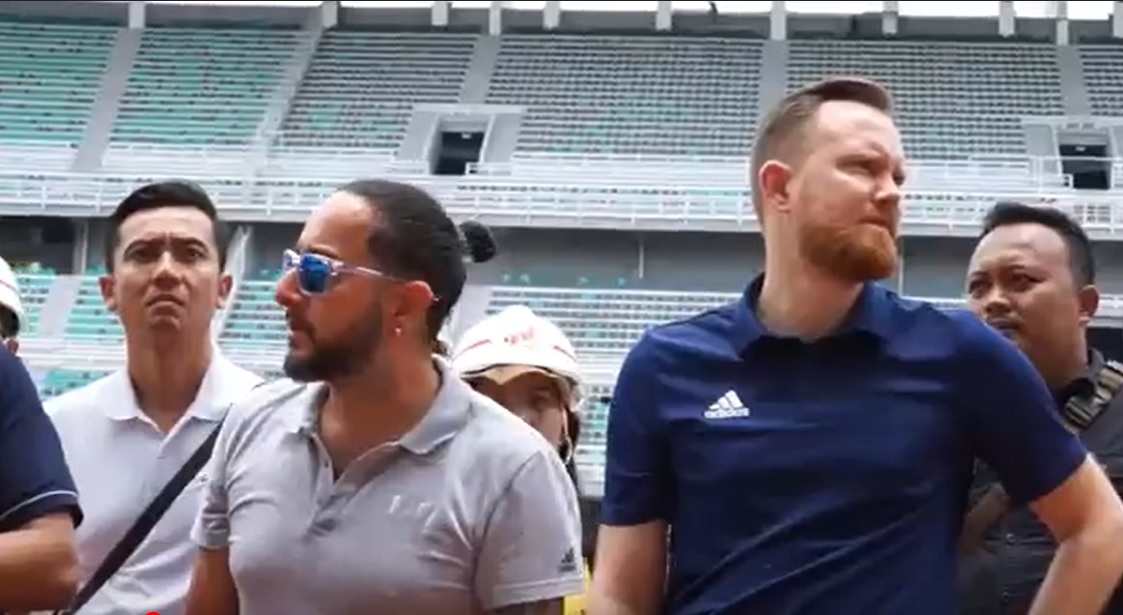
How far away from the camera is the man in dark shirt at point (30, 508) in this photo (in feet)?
4.12

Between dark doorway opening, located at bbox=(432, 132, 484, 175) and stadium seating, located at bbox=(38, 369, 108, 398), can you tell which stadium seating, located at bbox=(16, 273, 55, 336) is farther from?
dark doorway opening, located at bbox=(432, 132, 484, 175)

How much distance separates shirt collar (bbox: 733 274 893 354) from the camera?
4.13 ft

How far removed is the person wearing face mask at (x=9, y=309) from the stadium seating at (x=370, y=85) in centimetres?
967

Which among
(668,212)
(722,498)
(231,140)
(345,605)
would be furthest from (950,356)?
(231,140)

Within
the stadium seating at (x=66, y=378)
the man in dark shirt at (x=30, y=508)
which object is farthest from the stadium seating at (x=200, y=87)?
the man in dark shirt at (x=30, y=508)

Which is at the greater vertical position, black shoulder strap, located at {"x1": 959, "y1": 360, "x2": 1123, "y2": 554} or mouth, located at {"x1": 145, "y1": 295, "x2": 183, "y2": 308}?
mouth, located at {"x1": 145, "y1": 295, "x2": 183, "y2": 308}

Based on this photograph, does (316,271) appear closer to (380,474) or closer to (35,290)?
(380,474)

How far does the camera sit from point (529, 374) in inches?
75.0

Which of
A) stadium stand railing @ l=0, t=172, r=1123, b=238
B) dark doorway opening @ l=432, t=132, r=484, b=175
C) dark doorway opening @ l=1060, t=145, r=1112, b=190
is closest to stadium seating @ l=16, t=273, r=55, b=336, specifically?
stadium stand railing @ l=0, t=172, r=1123, b=238

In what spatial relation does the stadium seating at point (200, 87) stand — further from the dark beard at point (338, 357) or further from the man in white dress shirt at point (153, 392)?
the dark beard at point (338, 357)

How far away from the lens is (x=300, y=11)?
13.4m

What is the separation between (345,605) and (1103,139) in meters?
11.1

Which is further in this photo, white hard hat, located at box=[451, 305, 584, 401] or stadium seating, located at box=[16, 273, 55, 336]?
stadium seating, located at box=[16, 273, 55, 336]

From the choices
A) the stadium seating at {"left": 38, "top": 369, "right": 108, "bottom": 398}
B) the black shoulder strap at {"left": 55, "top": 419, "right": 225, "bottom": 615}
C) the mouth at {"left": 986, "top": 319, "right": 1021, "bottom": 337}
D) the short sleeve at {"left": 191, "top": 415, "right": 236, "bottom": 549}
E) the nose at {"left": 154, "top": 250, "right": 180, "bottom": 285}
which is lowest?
the stadium seating at {"left": 38, "top": 369, "right": 108, "bottom": 398}
